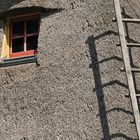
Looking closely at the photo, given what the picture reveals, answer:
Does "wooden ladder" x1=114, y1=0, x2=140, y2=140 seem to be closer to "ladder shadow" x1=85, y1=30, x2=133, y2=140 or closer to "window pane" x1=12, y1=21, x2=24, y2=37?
"ladder shadow" x1=85, y1=30, x2=133, y2=140

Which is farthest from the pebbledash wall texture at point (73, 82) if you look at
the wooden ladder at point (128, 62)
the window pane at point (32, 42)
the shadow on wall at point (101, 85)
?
the wooden ladder at point (128, 62)

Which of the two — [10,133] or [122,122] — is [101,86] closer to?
[122,122]

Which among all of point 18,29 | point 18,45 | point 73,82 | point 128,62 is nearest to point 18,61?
point 18,45

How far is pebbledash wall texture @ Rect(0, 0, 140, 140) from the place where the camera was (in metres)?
5.55

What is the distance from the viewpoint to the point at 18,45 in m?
6.59

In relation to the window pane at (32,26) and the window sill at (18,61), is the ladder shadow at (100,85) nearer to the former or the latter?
the window sill at (18,61)

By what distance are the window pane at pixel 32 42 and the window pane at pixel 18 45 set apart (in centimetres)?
9

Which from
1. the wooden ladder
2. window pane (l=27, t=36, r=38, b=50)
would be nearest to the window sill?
window pane (l=27, t=36, r=38, b=50)

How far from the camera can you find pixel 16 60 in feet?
20.7

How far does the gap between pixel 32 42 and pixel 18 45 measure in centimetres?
20

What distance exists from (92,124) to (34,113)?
764 millimetres

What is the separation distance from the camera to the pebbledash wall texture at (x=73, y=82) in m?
5.55

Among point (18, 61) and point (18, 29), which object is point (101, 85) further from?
point (18, 29)

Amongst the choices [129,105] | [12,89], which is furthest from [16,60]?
[129,105]
